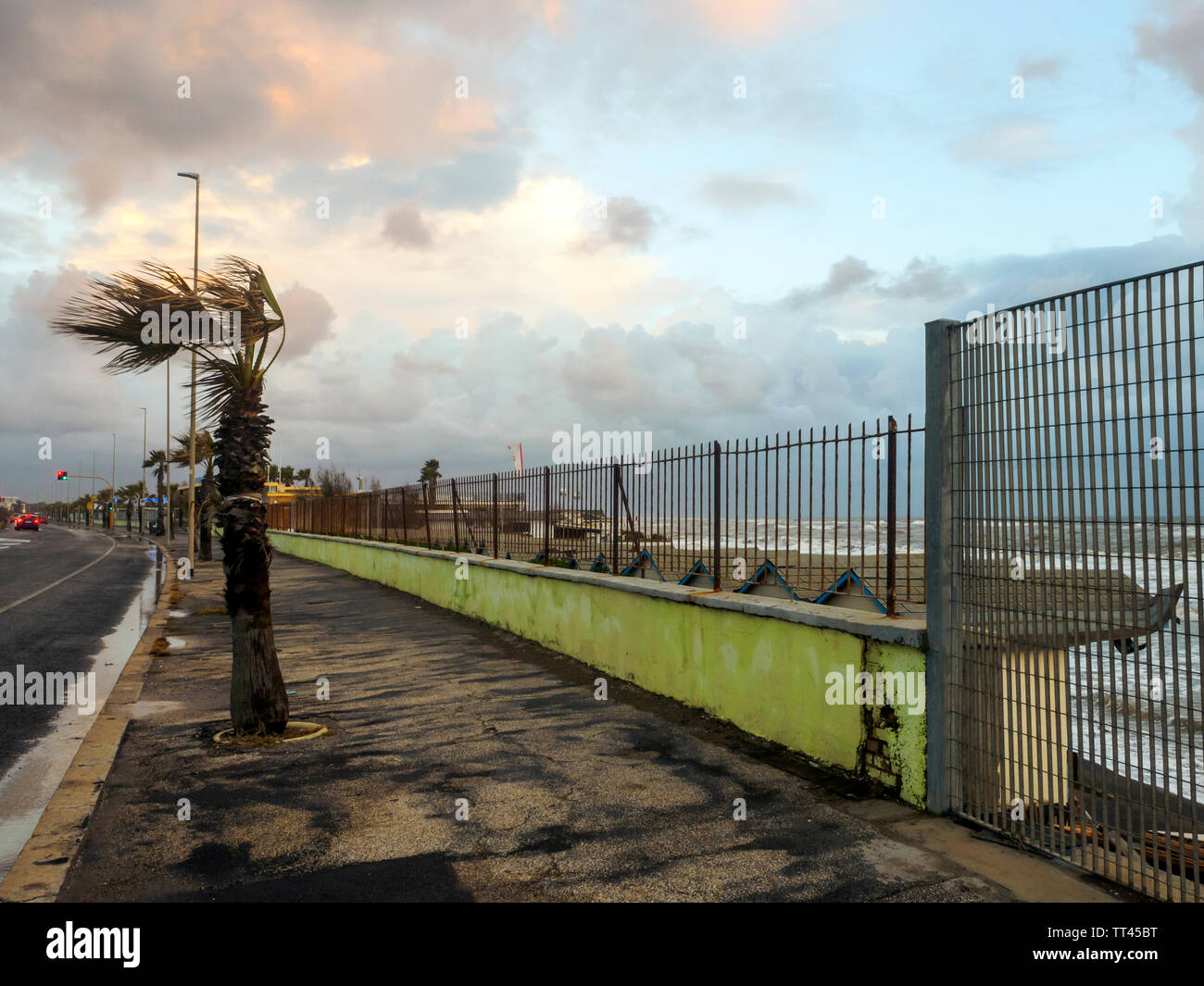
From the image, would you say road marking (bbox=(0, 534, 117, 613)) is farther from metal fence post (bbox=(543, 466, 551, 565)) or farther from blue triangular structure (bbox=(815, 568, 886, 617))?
blue triangular structure (bbox=(815, 568, 886, 617))

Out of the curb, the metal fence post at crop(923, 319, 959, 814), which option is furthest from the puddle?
the metal fence post at crop(923, 319, 959, 814)

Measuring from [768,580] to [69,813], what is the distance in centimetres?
513

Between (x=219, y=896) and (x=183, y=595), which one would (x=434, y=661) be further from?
(x=183, y=595)

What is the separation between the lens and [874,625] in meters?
5.16

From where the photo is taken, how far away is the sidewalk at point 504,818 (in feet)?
13.0

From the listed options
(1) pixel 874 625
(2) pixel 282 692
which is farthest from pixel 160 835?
(1) pixel 874 625

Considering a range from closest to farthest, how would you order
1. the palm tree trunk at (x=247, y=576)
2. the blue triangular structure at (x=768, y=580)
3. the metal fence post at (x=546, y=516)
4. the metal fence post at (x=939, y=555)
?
the metal fence post at (x=939, y=555) → the palm tree trunk at (x=247, y=576) → the blue triangular structure at (x=768, y=580) → the metal fence post at (x=546, y=516)

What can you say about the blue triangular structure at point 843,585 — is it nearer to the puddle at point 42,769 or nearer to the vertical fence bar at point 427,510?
the puddle at point 42,769

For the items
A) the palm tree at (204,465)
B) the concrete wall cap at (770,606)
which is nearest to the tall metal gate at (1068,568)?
the concrete wall cap at (770,606)

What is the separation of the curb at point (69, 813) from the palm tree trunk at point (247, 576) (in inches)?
38.8

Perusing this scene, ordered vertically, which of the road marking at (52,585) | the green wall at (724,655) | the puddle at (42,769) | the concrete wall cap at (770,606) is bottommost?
the puddle at (42,769)

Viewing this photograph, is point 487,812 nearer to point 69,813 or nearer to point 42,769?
point 69,813

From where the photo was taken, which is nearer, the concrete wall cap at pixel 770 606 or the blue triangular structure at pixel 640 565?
the concrete wall cap at pixel 770 606

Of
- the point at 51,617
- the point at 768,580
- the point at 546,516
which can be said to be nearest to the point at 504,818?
the point at 768,580
